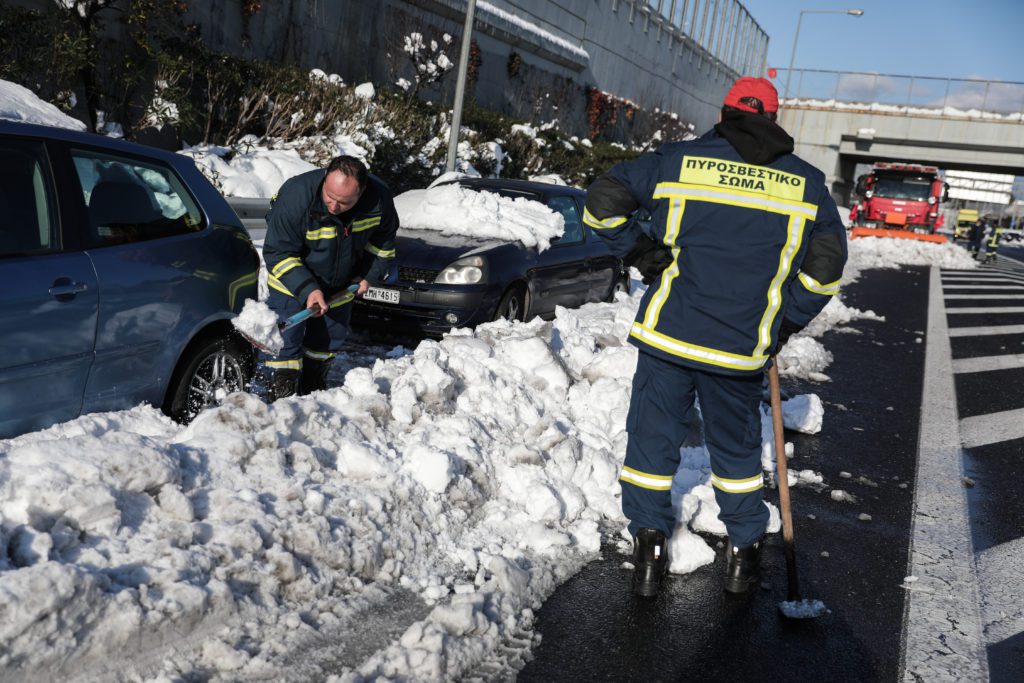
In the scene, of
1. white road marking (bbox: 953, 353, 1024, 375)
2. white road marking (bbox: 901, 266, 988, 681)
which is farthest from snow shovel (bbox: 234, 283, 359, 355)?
white road marking (bbox: 953, 353, 1024, 375)

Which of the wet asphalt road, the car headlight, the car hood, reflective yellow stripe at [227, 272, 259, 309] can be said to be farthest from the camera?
the car hood

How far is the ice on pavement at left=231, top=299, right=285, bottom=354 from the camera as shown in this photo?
16.7 feet

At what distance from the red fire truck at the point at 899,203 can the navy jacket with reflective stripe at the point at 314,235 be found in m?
26.6

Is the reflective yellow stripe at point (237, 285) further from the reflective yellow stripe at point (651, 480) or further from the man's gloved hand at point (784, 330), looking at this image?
the man's gloved hand at point (784, 330)

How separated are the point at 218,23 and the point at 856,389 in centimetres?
1165

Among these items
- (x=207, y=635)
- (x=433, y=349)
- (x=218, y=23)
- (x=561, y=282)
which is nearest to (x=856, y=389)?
(x=561, y=282)

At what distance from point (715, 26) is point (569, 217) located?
43199 mm

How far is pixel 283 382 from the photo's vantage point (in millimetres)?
5555

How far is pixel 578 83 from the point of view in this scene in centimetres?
3081

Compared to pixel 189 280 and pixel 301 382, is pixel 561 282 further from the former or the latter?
pixel 189 280

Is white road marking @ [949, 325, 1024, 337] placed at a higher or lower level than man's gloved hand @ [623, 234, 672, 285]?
lower

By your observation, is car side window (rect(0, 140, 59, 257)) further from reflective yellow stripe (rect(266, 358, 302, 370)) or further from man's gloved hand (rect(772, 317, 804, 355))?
man's gloved hand (rect(772, 317, 804, 355))

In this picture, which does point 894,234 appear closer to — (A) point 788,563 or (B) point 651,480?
(A) point 788,563

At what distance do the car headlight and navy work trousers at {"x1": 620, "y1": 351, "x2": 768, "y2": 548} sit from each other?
4.00 m
